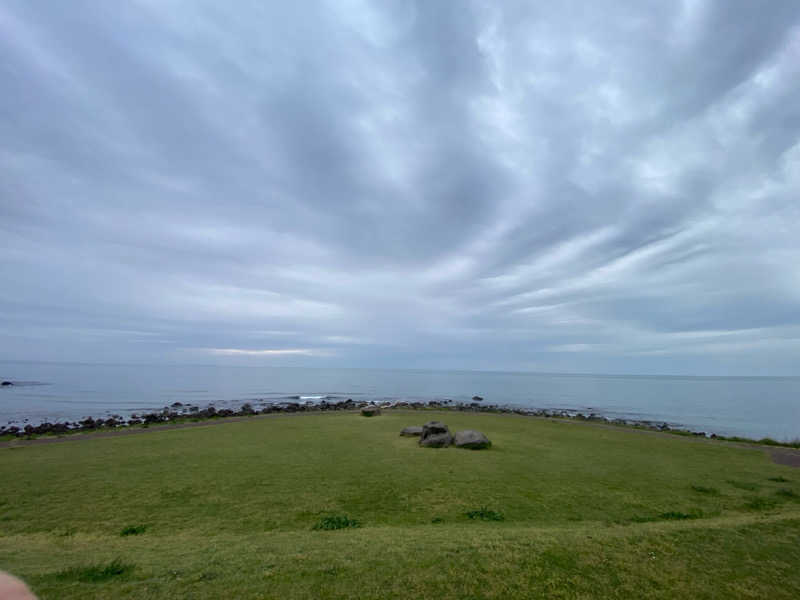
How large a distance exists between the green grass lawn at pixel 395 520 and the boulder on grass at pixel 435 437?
66 centimetres

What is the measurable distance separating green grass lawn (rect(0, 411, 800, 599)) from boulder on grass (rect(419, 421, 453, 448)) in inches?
26.1

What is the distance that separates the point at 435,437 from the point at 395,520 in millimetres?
9087

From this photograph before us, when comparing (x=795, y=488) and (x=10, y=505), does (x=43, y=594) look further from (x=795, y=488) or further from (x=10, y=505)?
(x=795, y=488)

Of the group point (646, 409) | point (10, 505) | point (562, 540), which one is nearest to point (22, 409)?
point (10, 505)

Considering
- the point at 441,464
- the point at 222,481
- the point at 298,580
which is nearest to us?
the point at 298,580

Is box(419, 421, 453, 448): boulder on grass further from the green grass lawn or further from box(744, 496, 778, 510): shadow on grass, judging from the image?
box(744, 496, 778, 510): shadow on grass

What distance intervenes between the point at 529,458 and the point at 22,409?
58.9 meters

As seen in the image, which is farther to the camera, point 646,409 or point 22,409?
point 646,409

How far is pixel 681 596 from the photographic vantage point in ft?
14.4

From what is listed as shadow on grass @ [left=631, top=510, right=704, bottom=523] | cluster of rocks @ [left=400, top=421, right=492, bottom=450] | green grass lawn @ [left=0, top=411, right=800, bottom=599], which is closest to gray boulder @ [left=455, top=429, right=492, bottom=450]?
cluster of rocks @ [left=400, top=421, right=492, bottom=450]

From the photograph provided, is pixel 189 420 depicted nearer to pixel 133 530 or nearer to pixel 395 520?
pixel 133 530

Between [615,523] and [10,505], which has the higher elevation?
[615,523]

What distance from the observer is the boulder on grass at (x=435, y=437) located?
668 inches

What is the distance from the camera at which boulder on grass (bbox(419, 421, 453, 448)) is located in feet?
55.7
